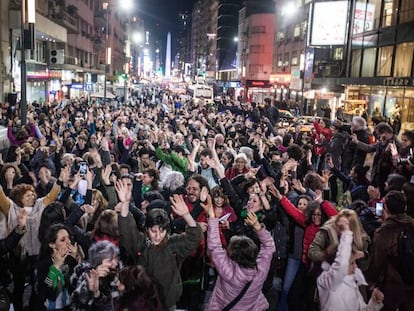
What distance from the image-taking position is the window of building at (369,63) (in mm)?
35094

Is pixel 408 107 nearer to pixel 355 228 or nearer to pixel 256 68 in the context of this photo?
pixel 355 228

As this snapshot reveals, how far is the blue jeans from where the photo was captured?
18.8 ft

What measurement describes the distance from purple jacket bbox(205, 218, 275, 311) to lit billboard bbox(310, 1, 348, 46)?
3574cm

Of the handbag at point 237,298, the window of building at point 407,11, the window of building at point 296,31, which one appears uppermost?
the window of building at point 296,31

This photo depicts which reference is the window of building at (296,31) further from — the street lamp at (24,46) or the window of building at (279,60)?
the street lamp at (24,46)

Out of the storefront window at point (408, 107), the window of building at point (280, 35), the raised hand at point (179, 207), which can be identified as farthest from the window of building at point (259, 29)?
the raised hand at point (179, 207)

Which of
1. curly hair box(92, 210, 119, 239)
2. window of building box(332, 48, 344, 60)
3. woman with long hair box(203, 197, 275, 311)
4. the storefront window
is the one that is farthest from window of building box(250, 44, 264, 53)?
woman with long hair box(203, 197, 275, 311)

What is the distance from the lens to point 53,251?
→ 4.55m

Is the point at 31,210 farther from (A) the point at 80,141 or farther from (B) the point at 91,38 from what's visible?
(B) the point at 91,38

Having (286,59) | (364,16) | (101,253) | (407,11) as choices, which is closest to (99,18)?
(286,59)

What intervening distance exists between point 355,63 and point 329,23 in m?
3.95

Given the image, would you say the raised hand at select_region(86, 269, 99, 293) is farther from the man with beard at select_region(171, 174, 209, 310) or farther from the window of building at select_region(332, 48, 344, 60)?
the window of building at select_region(332, 48, 344, 60)

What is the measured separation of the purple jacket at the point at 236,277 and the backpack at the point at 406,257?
132cm

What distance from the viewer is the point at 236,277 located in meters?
4.29
